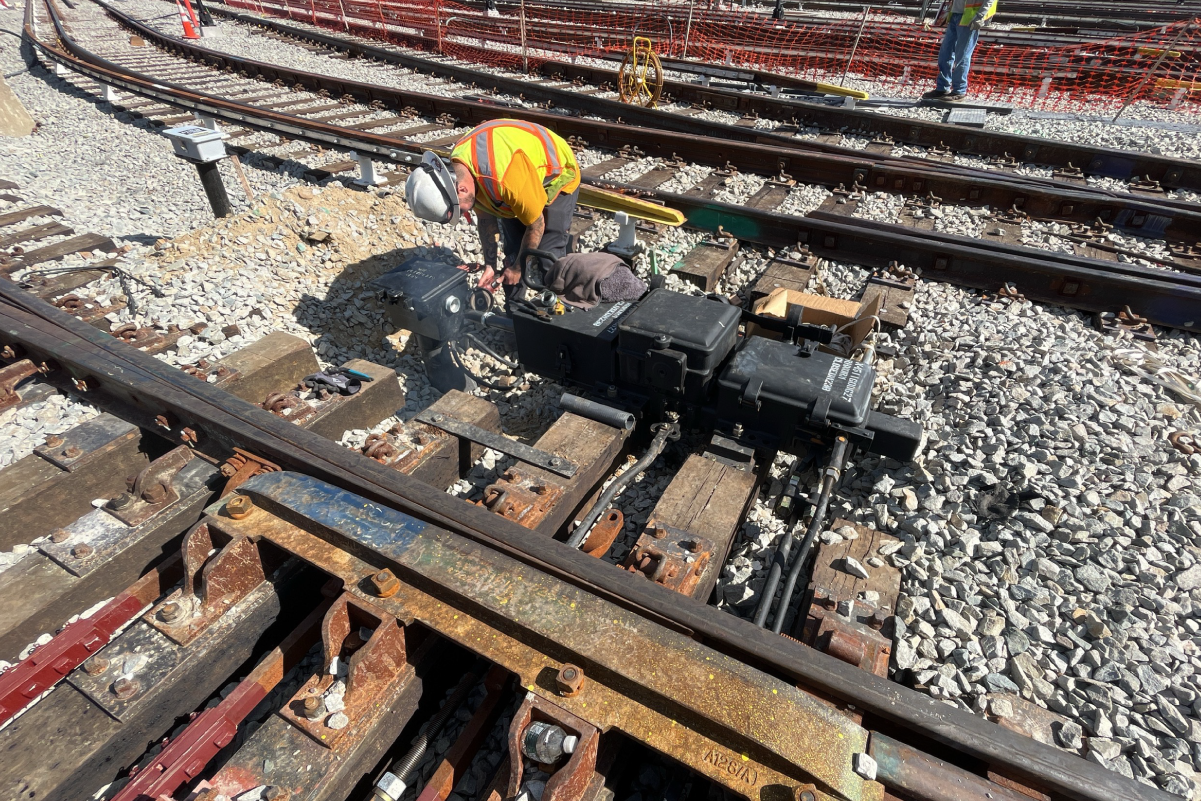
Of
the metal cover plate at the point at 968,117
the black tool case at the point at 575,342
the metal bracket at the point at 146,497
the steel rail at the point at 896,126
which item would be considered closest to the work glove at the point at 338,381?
the metal bracket at the point at 146,497

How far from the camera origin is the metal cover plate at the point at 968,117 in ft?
28.6

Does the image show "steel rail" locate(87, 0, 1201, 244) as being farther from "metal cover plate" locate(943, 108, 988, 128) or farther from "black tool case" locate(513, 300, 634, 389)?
"black tool case" locate(513, 300, 634, 389)

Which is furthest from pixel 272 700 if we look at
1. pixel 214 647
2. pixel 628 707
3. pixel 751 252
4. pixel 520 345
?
pixel 751 252

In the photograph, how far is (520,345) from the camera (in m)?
3.81

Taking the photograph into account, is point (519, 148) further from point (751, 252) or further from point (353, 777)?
point (353, 777)

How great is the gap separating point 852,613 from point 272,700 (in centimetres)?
232

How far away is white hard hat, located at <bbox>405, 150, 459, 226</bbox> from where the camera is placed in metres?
4.02

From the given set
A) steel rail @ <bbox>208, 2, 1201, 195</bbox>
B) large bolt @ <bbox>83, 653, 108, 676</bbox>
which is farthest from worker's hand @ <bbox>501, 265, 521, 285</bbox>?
steel rail @ <bbox>208, 2, 1201, 195</bbox>

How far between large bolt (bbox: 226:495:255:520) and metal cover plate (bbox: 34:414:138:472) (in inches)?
51.1

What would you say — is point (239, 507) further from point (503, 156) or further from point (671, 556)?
point (503, 156)

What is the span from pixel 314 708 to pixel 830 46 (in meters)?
16.6

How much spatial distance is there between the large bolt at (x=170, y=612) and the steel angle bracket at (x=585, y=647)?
282mm

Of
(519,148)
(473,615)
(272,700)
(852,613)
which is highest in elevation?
(519,148)

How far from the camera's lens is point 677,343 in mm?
3041
